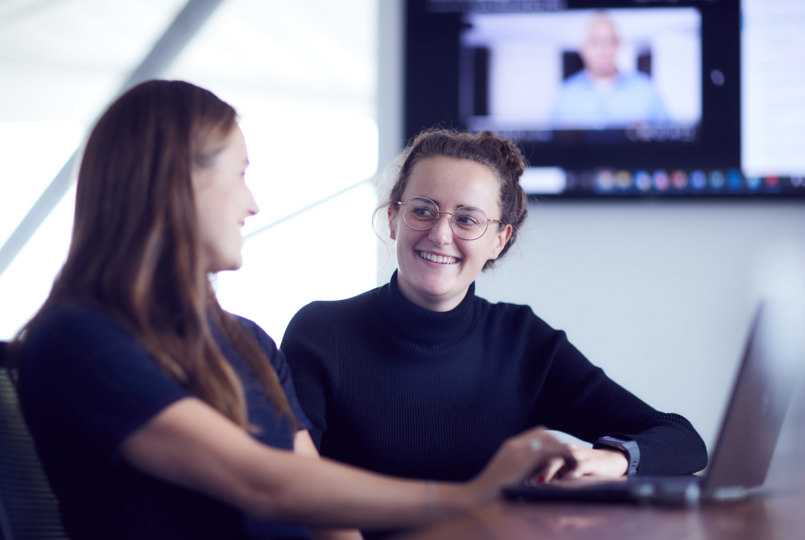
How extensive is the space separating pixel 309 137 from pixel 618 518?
2.35m

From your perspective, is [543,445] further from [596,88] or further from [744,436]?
[596,88]

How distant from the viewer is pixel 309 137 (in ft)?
9.79

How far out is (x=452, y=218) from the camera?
1841mm

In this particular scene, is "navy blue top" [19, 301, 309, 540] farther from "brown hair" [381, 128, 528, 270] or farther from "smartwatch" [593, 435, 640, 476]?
"brown hair" [381, 128, 528, 270]

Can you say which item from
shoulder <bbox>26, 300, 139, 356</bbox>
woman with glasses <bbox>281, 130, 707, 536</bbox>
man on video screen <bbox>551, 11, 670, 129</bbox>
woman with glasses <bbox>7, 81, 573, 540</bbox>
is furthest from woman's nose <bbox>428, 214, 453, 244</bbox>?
man on video screen <bbox>551, 11, 670, 129</bbox>

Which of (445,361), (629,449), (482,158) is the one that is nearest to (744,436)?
(629,449)

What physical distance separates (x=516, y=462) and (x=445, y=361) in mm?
802

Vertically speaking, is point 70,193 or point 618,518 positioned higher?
point 70,193

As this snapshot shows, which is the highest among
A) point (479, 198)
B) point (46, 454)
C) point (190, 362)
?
point (479, 198)

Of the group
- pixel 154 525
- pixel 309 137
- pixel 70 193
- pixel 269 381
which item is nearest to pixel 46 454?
pixel 154 525

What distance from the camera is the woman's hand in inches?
38.3

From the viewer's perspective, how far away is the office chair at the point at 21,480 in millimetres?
968

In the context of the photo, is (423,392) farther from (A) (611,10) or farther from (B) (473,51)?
(A) (611,10)

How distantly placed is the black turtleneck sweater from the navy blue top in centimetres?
63
